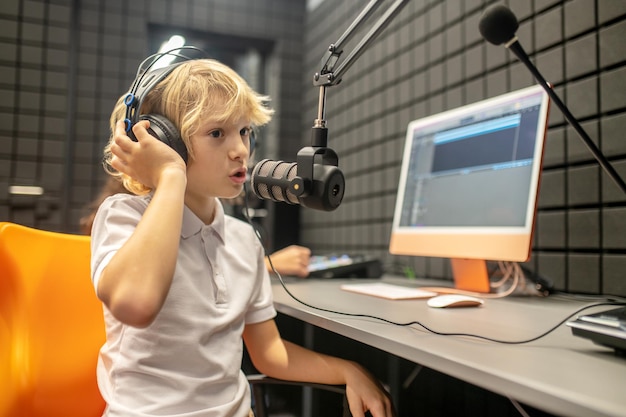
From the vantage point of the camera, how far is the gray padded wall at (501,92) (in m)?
1.12

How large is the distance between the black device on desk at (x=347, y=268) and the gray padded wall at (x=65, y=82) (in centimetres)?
143

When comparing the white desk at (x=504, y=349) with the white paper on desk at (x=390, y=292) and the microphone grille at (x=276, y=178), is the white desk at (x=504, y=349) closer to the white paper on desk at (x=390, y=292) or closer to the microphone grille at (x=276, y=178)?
the white paper on desk at (x=390, y=292)

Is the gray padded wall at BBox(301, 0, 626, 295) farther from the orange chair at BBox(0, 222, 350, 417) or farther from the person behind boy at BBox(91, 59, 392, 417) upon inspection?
the orange chair at BBox(0, 222, 350, 417)

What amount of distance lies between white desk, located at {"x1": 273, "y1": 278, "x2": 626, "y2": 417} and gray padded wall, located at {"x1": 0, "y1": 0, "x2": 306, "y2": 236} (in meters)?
1.76

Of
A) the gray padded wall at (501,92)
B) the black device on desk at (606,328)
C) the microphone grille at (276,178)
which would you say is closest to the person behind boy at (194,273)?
the microphone grille at (276,178)

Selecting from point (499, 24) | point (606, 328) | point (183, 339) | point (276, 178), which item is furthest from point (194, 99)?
point (606, 328)

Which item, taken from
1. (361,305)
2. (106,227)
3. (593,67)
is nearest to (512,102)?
(593,67)

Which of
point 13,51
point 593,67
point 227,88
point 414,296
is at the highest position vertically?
point 13,51

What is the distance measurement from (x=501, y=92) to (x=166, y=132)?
105 cm

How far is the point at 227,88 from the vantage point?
2.72 ft

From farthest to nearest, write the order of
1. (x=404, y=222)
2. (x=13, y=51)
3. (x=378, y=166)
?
(x=13, y=51) < (x=378, y=166) < (x=404, y=222)

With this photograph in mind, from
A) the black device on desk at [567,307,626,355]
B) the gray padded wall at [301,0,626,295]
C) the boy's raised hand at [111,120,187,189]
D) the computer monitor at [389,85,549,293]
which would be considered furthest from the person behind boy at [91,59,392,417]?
the computer monitor at [389,85,549,293]

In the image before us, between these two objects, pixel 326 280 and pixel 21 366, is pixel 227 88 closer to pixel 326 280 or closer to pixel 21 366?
pixel 21 366

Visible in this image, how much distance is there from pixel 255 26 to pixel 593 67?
2005 mm
